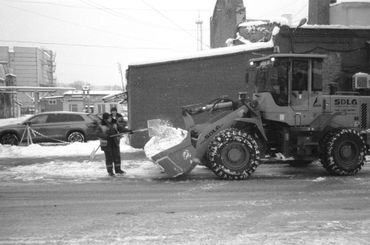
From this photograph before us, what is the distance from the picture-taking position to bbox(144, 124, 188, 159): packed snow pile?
10.9 metres

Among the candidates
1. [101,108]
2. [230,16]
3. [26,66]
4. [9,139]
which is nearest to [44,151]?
[9,139]

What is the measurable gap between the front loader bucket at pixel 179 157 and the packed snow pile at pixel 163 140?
0.49 feet

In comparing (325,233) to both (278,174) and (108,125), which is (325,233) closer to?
(278,174)

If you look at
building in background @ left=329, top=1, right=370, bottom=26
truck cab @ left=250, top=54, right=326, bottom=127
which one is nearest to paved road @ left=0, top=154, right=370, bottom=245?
truck cab @ left=250, top=54, right=326, bottom=127

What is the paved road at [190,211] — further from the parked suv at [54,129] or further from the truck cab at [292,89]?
the parked suv at [54,129]

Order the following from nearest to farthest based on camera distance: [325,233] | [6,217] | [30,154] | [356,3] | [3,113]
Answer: [325,233]
[6,217]
[30,154]
[356,3]
[3,113]

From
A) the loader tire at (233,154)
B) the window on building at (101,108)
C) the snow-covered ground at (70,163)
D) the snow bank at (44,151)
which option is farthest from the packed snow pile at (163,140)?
the window on building at (101,108)

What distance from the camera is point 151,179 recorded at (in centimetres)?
1141

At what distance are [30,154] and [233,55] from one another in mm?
8652

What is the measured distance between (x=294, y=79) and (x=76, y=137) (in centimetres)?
1203

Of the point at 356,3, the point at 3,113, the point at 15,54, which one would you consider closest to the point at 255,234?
the point at 356,3

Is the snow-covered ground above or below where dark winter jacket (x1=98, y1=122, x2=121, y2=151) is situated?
below

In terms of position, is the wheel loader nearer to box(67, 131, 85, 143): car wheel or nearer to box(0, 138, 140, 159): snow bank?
box(0, 138, 140, 159): snow bank

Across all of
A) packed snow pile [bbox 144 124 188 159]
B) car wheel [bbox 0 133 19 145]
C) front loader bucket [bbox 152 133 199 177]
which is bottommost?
car wheel [bbox 0 133 19 145]
